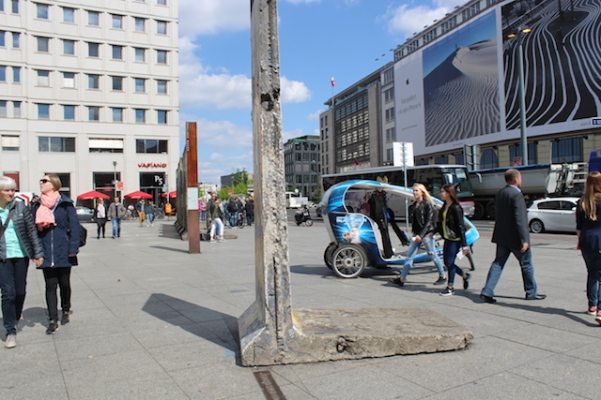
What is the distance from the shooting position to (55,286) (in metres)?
5.37

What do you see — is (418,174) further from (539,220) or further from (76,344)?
(76,344)

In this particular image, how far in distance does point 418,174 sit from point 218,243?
1766 cm

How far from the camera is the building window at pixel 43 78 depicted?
152 ft

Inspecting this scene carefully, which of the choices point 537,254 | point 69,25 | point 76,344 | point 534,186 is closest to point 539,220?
point 537,254

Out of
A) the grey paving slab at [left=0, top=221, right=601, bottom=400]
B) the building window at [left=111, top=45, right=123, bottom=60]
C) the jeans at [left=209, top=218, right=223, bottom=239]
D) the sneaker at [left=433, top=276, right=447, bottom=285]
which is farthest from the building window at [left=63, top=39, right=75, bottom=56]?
the sneaker at [left=433, top=276, right=447, bottom=285]

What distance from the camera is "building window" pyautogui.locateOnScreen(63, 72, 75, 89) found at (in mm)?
47219

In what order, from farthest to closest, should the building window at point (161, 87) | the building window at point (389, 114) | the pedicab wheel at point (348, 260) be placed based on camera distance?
the building window at point (389, 114) < the building window at point (161, 87) < the pedicab wheel at point (348, 260)

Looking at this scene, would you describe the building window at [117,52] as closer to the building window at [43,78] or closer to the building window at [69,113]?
the building window at [43,78]

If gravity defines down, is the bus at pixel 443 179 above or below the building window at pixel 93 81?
below

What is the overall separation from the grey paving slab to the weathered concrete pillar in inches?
5.0

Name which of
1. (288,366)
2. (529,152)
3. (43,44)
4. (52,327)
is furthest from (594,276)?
(43,44)

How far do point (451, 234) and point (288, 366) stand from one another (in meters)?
3.85

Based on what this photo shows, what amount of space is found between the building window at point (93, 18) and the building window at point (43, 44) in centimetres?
455

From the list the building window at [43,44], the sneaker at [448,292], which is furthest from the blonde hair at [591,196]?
the building window at [43,44]
